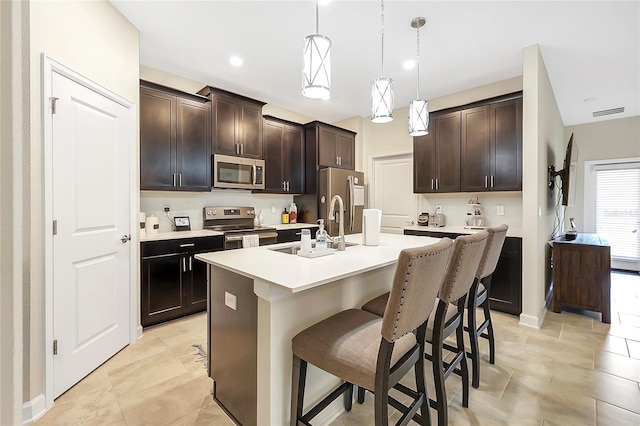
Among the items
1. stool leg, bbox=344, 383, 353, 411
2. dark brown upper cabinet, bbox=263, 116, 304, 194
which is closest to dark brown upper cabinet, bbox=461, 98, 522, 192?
dark brown upper cabinet, bbox=263, 116, 304, 194

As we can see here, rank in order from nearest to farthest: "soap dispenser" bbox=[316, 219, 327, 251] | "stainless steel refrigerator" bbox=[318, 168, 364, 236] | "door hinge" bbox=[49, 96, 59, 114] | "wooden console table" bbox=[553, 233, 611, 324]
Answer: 1. "door hinge" bbox=[49, 96, 59, 114]
2. "soap dispenser" bbox=[316, 219, 327, 251]
3. "wooden console table" bbox=[553, 233, 611, 324]
4. "stainless steel refrigerator" bbox=[318, 168, 364, 236]

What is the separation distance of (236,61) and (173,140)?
1153 millimetres

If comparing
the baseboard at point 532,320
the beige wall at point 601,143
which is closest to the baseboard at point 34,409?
the baseboard at point 532,320

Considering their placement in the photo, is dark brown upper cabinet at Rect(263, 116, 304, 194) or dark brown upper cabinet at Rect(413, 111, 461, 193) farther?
dark brown upper cabinet at Rect(263, 116, 304, 194)

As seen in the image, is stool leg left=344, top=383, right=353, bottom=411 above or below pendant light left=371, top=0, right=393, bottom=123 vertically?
below

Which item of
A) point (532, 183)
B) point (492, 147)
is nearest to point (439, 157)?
point (492, 147)

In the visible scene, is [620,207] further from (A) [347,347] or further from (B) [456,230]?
(A) [347,347]

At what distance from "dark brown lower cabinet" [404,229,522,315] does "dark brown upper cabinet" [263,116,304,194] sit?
298cm

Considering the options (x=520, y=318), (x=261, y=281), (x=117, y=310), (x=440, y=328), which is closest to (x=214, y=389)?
(x=261, y=281)

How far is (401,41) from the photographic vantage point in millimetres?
2873

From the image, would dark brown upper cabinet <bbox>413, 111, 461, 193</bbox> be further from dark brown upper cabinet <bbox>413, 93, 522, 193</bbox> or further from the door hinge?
the door hinge

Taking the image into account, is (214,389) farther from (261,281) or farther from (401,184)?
(401,184)

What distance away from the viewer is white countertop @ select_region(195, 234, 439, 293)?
130 centimetres

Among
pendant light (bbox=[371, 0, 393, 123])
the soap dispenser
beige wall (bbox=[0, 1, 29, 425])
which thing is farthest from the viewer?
pendant light (bbox=[371, 0, 393, 123])
